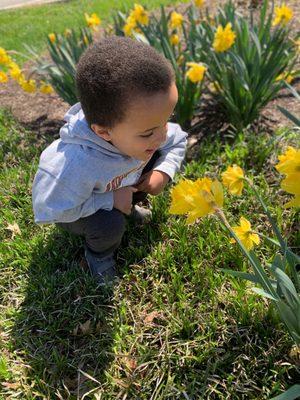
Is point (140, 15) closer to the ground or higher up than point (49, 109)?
higher up

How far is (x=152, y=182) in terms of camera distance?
6.93ft

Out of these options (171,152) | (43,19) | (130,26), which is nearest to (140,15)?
(130,26)

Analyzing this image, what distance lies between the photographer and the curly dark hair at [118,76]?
1.47 m

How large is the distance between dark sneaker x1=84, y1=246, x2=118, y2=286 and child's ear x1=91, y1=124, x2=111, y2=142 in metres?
0.65

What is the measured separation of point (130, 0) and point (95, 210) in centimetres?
551

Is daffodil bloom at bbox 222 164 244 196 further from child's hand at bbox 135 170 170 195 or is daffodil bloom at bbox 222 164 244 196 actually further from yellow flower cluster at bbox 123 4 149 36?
yellow flower cluster at bbox 123 4 149 36

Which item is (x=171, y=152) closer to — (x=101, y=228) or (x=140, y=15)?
Result: (x=101, y=228)

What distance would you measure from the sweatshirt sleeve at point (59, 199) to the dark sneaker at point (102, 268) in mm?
314

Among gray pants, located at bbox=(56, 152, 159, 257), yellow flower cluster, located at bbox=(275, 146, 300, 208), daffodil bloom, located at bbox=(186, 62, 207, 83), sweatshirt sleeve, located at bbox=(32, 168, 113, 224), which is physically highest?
yellow flower cluster, located at bbox=(275, 146, 300, 208)

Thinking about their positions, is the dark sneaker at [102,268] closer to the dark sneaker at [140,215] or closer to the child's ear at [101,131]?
the dark sneaker at [140,215]

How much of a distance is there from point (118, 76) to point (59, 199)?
1.92ft

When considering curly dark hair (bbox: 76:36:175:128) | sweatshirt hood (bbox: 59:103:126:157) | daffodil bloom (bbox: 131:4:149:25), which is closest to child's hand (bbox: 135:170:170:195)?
sweatshirt hood (bbox: 59:103:126:157)

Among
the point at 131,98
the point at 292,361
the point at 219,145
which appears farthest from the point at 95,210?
the point at 219,145

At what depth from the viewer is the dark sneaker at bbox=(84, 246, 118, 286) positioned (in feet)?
6.68
